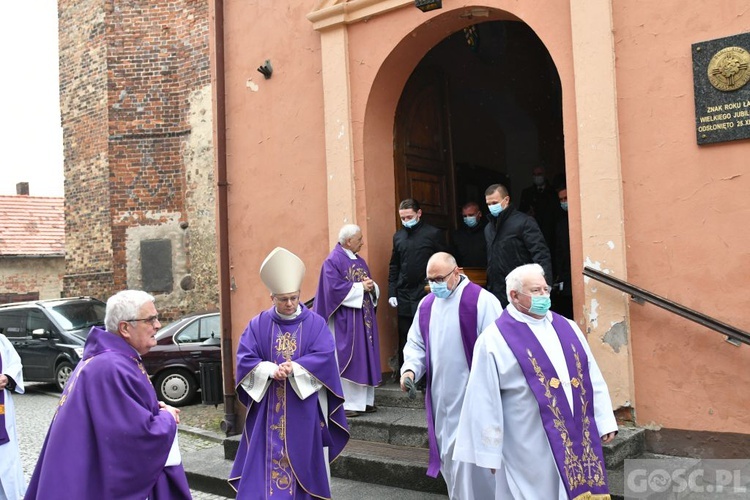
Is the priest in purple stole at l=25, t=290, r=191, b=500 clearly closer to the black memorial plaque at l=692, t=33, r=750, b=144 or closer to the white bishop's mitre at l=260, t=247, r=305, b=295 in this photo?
the white bishop's mitre at l=260, t=247, r=305, b=295

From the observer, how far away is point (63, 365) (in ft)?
46.5

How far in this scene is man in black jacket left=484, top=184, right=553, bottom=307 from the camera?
6434 mm

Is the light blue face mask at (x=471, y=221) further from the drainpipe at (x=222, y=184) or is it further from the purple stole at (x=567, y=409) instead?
the purple stole at (x=567, y=409)

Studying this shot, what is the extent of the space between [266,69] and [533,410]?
19.0ft

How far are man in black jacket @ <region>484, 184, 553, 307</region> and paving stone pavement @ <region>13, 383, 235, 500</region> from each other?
10.2ft

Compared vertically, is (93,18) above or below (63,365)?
above

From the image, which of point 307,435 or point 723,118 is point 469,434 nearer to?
point 307,435

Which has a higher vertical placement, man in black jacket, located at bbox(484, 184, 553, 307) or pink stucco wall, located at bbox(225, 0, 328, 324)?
pink stucco wall, located at bbox(225, 0, 328, 324)

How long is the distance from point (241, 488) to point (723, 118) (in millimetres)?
4333

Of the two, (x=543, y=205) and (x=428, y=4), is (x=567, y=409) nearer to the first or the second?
(x=428, y=4)

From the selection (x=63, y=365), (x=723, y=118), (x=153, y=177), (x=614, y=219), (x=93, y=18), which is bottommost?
(x=63, y=365)

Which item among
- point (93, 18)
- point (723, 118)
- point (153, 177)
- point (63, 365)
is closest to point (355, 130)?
point (723, 118)

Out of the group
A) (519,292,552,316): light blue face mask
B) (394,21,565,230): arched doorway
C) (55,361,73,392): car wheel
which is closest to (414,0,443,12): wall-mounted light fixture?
(394,21,565,230): arched doorway

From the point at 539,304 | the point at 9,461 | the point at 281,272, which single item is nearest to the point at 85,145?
the point at 9,461
